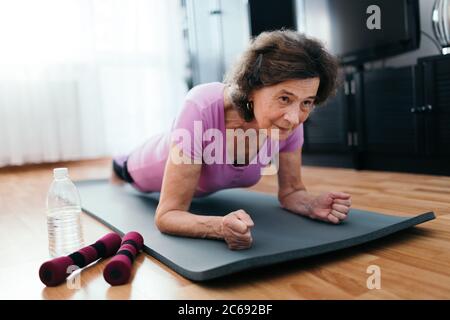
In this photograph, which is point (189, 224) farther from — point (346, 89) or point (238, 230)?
point (346, 89)

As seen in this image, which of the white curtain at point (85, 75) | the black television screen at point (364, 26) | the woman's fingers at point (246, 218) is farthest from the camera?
the white curtain at point (85, 75)

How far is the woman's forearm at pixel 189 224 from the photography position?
100 cm

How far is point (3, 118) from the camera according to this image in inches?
126

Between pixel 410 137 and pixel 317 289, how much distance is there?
64.3 inches

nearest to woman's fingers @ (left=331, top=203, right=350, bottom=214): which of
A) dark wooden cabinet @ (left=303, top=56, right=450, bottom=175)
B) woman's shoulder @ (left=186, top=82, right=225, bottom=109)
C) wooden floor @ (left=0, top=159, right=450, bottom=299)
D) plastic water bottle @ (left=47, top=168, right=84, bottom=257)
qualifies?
wooden floor @ (left=0, top=159, right=450, bottom=299)

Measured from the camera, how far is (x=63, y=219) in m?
1.16

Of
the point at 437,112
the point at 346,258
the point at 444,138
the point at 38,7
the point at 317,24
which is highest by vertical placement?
the point at 38,7

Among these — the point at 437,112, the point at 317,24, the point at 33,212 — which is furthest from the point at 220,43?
the point at 33,212

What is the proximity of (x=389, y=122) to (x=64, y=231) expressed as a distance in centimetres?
176

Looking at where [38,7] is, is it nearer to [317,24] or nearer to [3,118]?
[3,118]

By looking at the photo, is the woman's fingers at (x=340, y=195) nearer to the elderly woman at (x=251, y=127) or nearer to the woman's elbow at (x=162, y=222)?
the elderly woman at (x=251, y=127)

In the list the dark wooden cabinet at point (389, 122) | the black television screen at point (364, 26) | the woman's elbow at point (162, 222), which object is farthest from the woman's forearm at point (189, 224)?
the dark wooden cabinet at point (389, 122)

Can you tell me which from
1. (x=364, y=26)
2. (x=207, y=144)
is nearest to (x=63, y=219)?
(x=207, y=144)

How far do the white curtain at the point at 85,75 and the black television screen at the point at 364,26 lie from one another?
1403 millimetres
